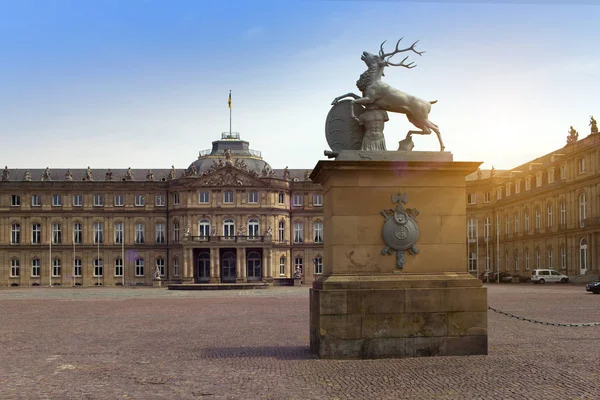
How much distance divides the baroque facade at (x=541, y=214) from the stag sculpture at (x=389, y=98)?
52224mm

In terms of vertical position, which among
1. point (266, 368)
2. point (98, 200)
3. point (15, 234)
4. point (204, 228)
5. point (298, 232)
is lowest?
point (266, 368)

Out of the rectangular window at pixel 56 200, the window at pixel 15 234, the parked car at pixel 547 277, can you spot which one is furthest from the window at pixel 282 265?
the parked car at pixel 547 277

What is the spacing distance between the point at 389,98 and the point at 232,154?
255ft

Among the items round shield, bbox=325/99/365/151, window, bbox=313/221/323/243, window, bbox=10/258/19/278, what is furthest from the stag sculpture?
window, bbox=10/258/19/278

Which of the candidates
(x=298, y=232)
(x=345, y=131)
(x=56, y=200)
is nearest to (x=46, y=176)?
(x=56, y=200)

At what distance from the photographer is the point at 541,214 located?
249 ft

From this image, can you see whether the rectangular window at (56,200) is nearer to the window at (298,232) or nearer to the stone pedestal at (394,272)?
the window at (298,232)

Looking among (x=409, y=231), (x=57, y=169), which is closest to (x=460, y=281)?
(x=409, y=231)

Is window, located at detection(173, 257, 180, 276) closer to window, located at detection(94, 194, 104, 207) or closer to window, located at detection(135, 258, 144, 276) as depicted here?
window, located at detection(135, 258, 144, 276)

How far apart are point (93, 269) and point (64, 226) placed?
19.4 feet

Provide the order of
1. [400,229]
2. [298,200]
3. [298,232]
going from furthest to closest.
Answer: [298,200] → [298,232] → [400,229]

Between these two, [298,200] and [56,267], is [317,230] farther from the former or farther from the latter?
[56,267]

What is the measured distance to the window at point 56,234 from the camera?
89.4 meters

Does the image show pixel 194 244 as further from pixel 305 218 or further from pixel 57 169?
pixel 57 169
